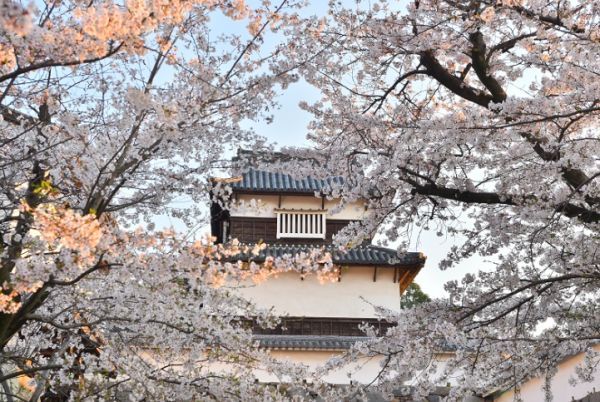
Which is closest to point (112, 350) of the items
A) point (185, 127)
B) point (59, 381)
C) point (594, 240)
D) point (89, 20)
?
point (59, 381)

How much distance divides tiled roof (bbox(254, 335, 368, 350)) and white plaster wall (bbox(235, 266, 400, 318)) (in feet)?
3.34

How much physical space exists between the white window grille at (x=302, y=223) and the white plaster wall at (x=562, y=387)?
6.71 meters

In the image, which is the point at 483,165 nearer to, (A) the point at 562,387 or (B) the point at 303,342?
(A) the point at 562,387

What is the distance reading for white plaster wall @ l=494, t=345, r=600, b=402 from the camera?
9.12 meters

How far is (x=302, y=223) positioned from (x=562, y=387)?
8274 millimetres

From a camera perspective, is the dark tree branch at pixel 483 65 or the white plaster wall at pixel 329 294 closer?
the dark tree branch at pixel 483 65

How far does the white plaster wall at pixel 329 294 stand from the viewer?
15.4 meters

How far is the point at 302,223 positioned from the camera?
16.8 meters

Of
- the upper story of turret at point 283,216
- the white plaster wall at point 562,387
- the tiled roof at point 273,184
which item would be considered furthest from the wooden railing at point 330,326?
the white plaster wall at point 562,387

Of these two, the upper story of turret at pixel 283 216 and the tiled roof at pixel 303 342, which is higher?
the upper story of turret at pixel 283 216

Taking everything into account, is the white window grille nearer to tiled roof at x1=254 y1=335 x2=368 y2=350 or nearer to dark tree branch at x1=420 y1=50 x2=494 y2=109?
tiled roof at x1=254 y1=335 x2=368 y2=350

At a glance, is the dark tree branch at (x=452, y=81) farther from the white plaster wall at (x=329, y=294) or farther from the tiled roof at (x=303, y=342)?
the white plaster wall at (x=329, y=294)

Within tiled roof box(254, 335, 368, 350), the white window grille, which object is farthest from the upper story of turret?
tiled roof box(254, 335, 368, 350)

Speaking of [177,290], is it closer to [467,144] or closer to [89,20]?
[89,20]
